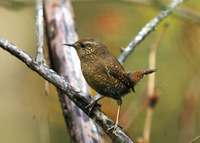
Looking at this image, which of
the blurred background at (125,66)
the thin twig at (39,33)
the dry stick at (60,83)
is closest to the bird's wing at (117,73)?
the dry stick at (60,83)

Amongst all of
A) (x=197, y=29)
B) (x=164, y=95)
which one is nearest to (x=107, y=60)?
(x=197, y=29)

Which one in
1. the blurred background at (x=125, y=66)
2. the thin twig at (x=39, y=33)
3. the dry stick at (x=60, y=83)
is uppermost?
the blurred background at (x=125, y=66)

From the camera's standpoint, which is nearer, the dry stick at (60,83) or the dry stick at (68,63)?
the dry stick at (60,83)

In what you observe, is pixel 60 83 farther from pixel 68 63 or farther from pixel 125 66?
pixel 125 66

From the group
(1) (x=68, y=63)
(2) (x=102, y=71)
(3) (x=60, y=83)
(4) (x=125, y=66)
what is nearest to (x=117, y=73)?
(2) (x=102, y=71)

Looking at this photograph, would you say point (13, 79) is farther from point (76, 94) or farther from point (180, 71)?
point (76, 94)

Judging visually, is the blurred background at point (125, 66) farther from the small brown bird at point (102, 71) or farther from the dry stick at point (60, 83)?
the dry stick at point (60, 83)

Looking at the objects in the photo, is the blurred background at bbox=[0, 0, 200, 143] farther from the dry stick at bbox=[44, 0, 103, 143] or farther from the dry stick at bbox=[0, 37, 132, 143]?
the dry stick at bbox=[0, 37, 132, 143]
